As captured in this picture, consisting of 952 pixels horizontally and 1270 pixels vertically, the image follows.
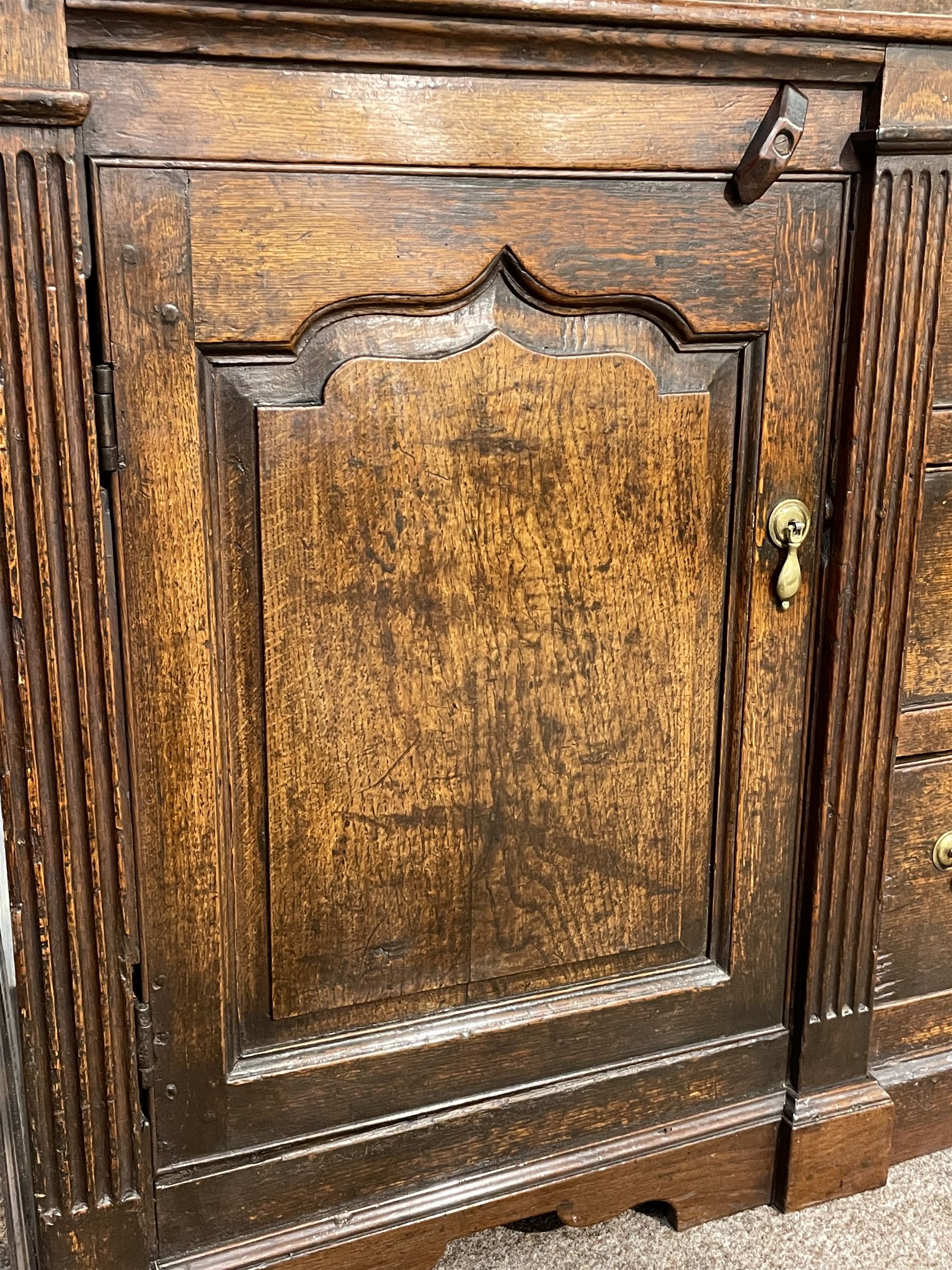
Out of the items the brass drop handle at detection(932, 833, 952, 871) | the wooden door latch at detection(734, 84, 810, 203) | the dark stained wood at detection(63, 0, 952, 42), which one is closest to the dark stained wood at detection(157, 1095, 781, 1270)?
the brass drop handle at detection(932, 833, 952, 871)

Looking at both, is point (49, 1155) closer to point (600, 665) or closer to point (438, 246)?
point (600, 665)

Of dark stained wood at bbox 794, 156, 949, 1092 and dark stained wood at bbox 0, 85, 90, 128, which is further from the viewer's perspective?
dark stained wood at bbox 794, 156, 949, 1092

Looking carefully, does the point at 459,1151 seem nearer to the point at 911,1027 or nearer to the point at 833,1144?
the point at 833,1144

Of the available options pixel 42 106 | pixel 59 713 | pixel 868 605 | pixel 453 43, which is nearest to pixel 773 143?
pixel 453 43

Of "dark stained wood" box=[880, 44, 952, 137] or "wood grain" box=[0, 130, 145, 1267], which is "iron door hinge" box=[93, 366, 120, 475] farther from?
"dark stained wood" box=[880, 44, 952, 137]

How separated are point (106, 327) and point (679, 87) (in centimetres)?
49

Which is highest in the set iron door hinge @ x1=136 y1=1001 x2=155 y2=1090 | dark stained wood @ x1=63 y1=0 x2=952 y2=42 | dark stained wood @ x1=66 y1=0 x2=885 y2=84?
dark stained wood @ x1=63 y1=0 x2=952 y2=42

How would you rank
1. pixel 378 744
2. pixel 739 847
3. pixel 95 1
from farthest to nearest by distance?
1. pixel 739 847
2. pixel 378 744
3. pixel 95 1

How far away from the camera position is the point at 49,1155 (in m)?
0.94

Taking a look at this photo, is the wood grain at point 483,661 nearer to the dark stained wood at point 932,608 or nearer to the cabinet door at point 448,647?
the cabinet door at point 448,647

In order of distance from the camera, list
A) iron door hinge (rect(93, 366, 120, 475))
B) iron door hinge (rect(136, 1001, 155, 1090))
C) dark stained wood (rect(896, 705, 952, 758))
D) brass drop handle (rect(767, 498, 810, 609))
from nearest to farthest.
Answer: iron door hinge (rect(93, 366, 120, 475)), iron door hinge (rect(136, 1001, 155, 1090)), brass drop handle (rect(767, 498, 810, 609)), dark stained wood (rect(896, 705, 952, 758))

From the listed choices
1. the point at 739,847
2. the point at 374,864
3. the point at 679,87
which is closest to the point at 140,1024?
the point at 374,864

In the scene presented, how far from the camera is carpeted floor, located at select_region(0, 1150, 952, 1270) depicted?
1.16 m

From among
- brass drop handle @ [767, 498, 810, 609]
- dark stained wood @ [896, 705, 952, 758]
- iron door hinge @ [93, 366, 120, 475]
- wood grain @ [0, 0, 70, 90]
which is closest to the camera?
wood grain @ [0, 0, 70, 90]
